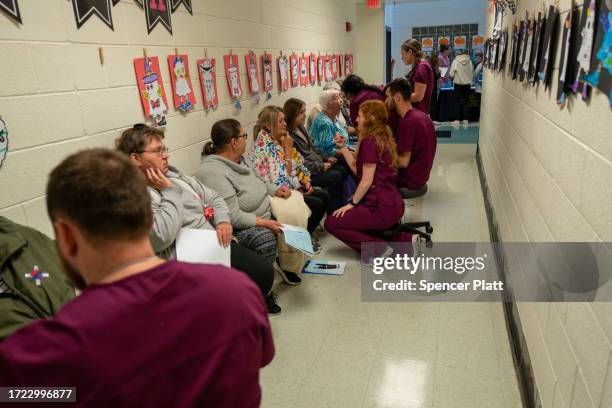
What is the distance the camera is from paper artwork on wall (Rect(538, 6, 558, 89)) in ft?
5.80

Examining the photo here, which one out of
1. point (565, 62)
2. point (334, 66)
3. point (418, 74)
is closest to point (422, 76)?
point (418, 74)

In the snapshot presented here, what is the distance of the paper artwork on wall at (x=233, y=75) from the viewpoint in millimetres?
3295

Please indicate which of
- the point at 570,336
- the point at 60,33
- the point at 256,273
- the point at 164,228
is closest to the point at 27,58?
the point at 60,33

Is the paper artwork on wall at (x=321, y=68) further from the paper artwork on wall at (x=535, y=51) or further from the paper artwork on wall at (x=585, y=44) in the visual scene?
the paper artwork on wall at (x=585, y=44)

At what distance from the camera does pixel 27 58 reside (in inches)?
69.0

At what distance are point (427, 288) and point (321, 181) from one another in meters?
1.41

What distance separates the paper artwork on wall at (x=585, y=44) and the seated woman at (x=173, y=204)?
1.65 metres

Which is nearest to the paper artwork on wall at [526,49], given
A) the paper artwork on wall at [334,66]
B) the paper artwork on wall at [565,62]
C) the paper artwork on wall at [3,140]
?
the paper artwork on wall at [565,62]

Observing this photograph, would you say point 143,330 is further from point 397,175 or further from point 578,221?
point 397,175

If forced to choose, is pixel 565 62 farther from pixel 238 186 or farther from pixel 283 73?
pixel 283 73

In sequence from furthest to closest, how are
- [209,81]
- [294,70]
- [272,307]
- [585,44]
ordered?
[294,70] < [209,81] < [272,307] < [585,44]

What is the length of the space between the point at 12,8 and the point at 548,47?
2163 millimetres

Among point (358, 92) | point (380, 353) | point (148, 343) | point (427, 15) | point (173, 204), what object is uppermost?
point (427, 15)

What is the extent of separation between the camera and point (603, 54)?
3.72 ft
